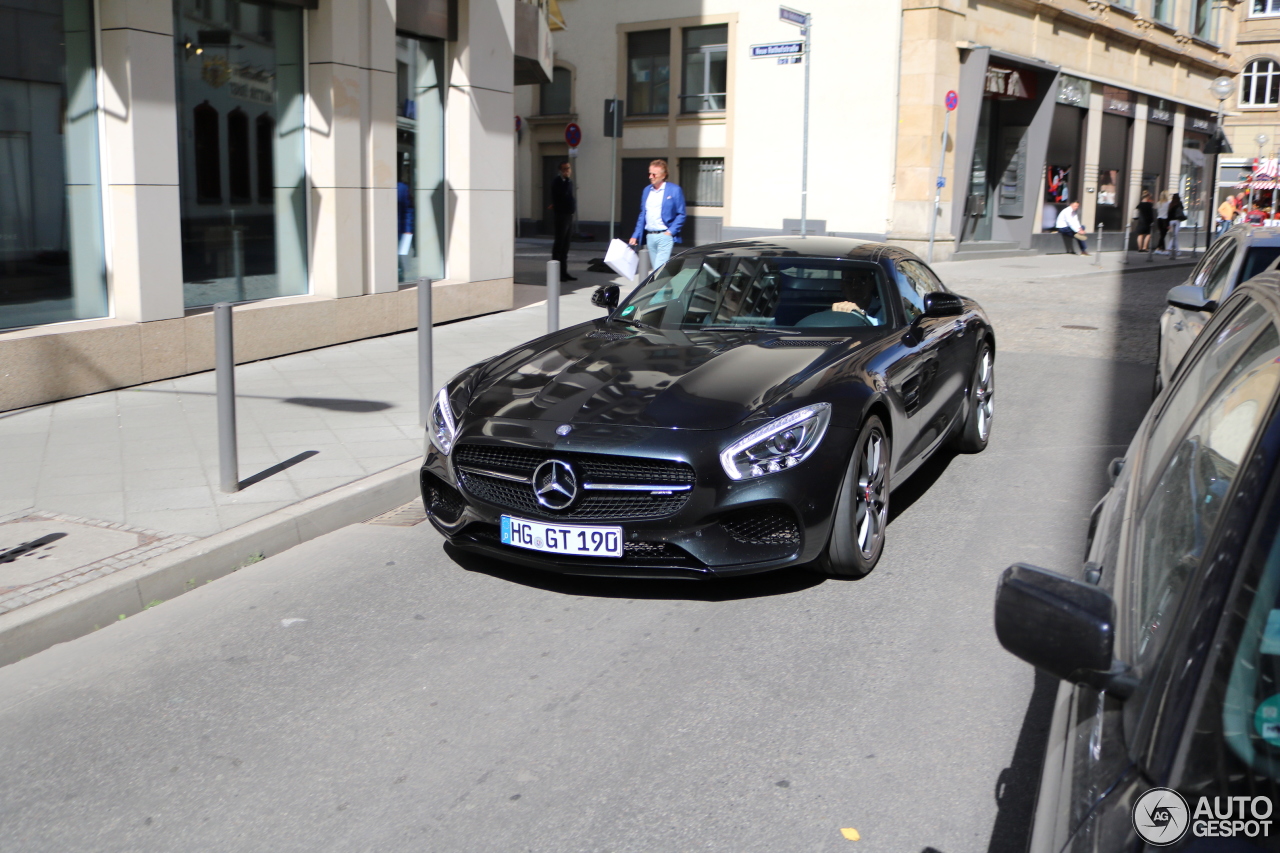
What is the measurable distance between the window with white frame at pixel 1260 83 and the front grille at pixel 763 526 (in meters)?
59.8

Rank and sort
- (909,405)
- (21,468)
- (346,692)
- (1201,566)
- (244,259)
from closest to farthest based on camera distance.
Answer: (1201,566)
(346,692)
(909,405)
(21,468)
(244,259)

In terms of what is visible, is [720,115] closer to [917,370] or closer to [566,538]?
[917,370]

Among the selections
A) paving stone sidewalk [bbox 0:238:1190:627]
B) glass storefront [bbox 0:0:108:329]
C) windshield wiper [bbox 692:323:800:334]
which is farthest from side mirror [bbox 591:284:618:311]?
glass storefront [bbox 0:0:108:329]

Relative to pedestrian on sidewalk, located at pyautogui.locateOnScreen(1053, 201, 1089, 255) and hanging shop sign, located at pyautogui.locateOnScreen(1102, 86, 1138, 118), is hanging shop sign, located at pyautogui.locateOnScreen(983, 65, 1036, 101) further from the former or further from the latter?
hanging shop sign, located at pyautogui.locateOnScreen(1102, 86, 1138, 118)

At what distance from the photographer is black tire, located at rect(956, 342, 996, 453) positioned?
7.47m

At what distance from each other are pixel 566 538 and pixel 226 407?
2.56 meters

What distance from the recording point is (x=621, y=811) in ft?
10.7

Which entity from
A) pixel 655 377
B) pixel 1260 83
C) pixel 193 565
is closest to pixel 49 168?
pixel 193 565

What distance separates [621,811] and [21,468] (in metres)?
5.14

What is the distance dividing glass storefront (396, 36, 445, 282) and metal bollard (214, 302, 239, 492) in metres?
6.88

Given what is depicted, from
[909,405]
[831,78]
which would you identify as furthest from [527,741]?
[831,78]

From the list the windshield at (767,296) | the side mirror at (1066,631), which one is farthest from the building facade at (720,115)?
the side mirror at (1066,631)

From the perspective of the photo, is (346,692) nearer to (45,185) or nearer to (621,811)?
(621,811)

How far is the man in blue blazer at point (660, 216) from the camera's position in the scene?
13.7 m
